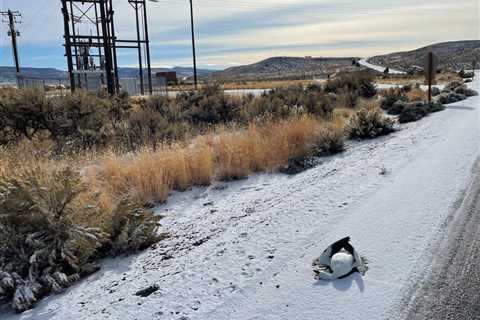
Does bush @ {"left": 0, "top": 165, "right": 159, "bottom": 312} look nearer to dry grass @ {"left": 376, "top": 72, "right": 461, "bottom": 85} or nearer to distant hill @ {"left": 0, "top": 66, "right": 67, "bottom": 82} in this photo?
dry grass @ {"left": 376, "top": 72, "right": 461, "bottom": 85}

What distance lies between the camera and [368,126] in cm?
1091

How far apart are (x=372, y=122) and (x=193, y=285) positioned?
28.7 feet

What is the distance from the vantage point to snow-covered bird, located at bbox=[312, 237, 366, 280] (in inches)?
144

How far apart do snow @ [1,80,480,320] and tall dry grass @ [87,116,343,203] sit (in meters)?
0.38

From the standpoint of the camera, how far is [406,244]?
13.4ft

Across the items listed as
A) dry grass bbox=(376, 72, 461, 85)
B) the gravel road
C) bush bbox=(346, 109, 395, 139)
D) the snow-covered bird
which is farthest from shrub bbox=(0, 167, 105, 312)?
dry grass bbox=(376, 72, 461, 85)

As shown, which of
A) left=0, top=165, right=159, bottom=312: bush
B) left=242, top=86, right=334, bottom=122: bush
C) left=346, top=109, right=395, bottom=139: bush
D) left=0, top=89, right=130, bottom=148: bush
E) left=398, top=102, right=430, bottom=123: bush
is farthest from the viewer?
left=242, top=86, right=334, bottom=122: bush

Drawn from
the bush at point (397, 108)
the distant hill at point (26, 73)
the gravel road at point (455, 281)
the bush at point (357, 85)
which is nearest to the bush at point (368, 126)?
the bush at point (397, 108)

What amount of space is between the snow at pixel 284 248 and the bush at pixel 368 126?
3340 mm

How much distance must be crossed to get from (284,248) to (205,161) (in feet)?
12.2

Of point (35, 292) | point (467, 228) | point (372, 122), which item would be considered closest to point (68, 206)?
point (35, 292)

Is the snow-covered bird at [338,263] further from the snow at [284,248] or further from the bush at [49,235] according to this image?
the bush at [49,235]

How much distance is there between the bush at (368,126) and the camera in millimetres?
10836

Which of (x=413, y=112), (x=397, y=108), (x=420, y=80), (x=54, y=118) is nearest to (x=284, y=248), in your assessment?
(x=54, y=118)
